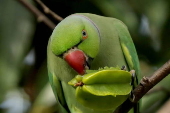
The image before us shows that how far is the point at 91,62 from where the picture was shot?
150cm

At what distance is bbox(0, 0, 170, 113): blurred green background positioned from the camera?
7.18 feet

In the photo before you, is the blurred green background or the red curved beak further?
the blurred green background

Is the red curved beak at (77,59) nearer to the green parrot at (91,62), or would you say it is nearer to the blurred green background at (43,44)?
the green parrot at (91,62)

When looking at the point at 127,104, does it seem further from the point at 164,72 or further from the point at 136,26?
the point at 136,26

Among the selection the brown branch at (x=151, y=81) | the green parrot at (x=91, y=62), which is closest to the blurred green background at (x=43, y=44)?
the green parrot at (x=91, y=62)

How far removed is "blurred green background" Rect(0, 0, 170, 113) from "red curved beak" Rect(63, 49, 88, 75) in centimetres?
81

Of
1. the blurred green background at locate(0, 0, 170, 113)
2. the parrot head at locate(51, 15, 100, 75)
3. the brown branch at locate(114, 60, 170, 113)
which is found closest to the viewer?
the brown branch at locate(114, 60, 170, 113)

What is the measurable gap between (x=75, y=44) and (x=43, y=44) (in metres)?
1.12

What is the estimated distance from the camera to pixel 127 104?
115 cm

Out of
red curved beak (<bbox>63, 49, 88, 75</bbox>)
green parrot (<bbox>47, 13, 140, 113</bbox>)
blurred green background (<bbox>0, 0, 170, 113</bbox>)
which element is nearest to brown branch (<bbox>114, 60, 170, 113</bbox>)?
green parrot (<bbox>47, 13, 140, 113</bbox>)

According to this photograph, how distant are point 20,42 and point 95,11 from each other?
0.57 meters

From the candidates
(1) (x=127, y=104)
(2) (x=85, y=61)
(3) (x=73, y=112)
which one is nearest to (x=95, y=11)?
(3) (x=73, y=112)

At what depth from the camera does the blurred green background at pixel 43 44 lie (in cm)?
219

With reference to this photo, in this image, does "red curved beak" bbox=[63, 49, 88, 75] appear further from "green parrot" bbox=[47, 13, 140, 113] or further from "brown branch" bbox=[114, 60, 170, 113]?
"brown branch" bbox=[114, 60, 170, 113]
